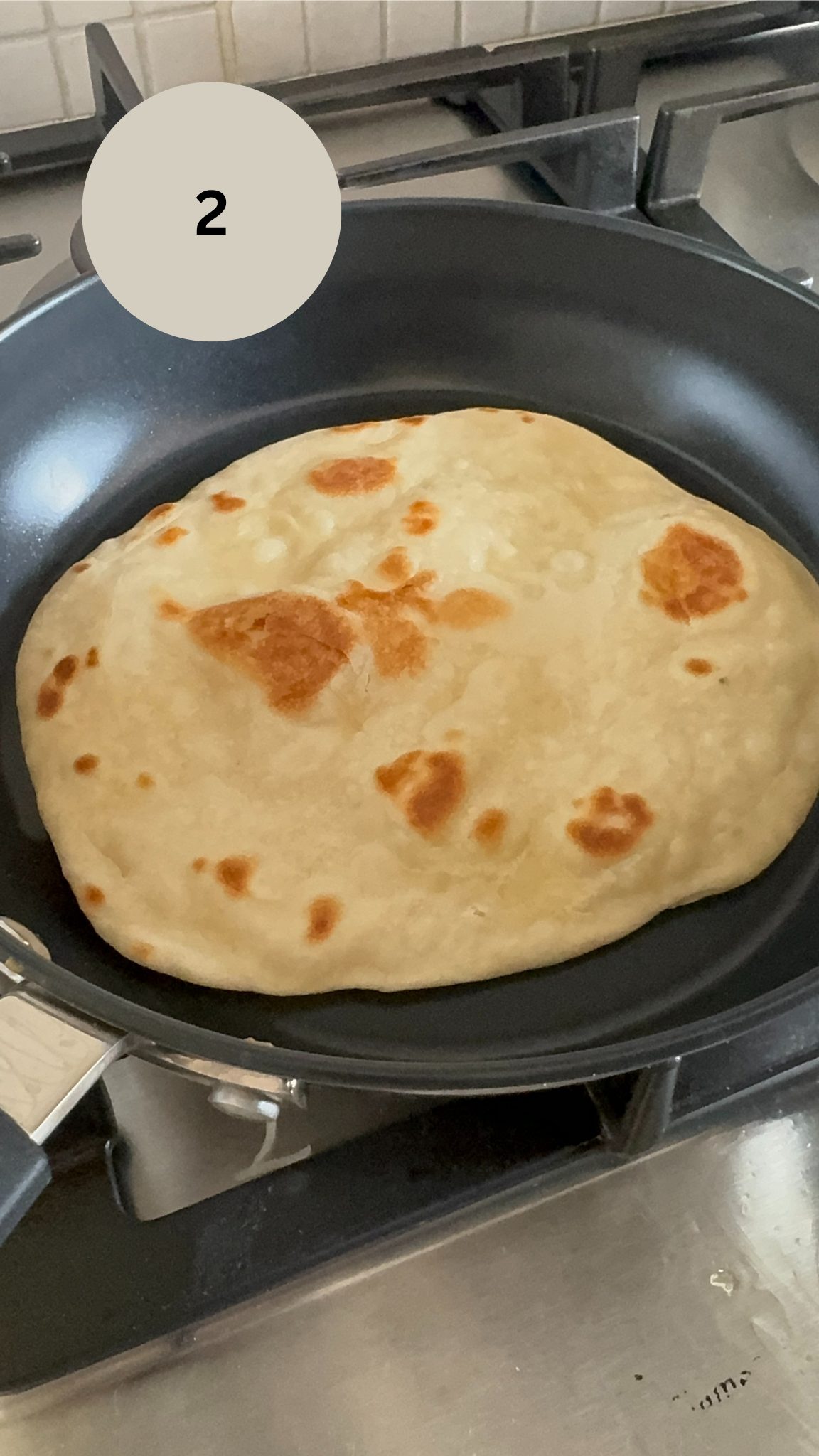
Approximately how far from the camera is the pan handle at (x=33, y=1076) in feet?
1.41

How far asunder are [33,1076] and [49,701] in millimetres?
303

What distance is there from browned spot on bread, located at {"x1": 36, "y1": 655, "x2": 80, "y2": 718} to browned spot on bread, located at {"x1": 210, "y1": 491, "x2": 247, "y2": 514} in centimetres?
16

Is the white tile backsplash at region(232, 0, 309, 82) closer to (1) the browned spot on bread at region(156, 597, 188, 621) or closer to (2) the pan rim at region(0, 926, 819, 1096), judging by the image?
(1) the browned spot on bread at region(156, 597, 188, 621)

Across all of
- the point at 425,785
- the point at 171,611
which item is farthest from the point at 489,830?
the point at 171,611

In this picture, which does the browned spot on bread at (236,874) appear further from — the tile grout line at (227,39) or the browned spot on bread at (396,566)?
the tile grout line at (227,39)

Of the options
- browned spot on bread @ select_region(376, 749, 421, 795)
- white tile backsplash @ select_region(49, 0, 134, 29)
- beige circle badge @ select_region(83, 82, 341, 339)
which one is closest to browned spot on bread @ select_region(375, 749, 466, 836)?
browned spot on bread @ select_region(376, 749, 421, 795)

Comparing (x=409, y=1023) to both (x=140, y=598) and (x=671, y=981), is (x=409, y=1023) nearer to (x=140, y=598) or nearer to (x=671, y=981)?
(x=671, y=981)

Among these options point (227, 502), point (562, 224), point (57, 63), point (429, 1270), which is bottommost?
point (429, 1270)

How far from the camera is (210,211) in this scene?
2.80 feet

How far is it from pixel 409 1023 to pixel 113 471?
51cm

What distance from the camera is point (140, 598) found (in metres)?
0.73

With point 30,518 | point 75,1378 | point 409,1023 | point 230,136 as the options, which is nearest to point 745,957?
point 409,1023

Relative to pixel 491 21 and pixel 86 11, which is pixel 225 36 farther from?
pixel 491 21

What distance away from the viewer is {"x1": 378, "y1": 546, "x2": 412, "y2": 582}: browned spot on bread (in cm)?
74
